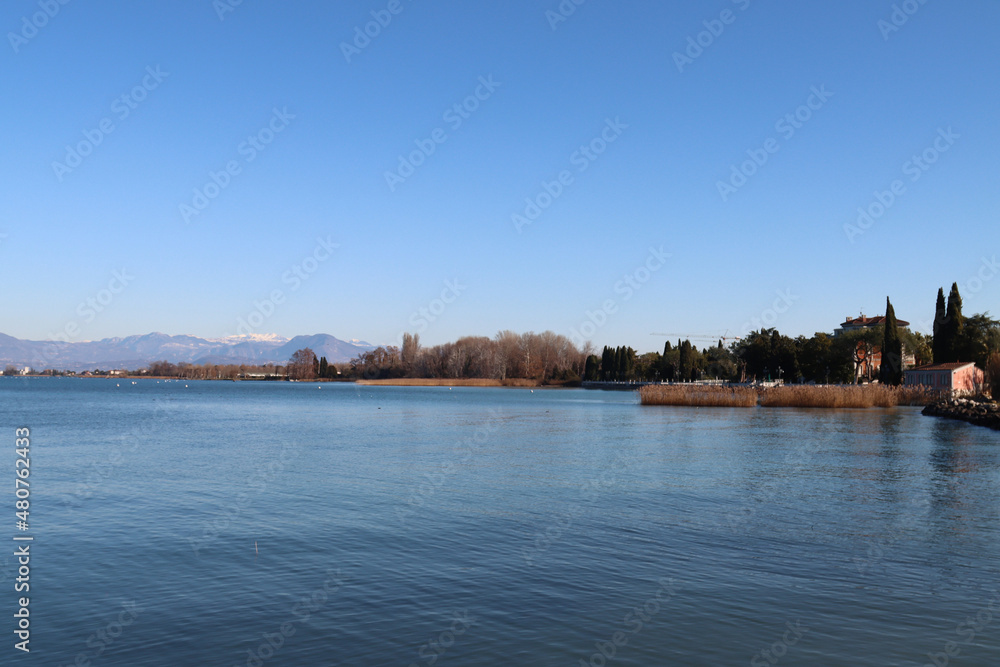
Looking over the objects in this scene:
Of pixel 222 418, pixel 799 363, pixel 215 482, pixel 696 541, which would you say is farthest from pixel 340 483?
pixel 799 363

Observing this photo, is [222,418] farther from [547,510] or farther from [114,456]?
[547,510]

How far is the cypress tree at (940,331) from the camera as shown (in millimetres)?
68688

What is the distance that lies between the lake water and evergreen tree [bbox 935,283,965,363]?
2001 inches

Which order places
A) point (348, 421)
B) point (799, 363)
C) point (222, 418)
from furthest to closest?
1. point (799, 363)
2. point (222, 418)
3. point (348, 421)

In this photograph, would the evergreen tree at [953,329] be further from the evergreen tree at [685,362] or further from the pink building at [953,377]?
the evergreen tree at [685,362]

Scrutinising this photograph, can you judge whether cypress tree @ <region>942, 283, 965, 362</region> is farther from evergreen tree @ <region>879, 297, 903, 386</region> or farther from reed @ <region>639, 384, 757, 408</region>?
reed @ <region>639, 384, 757, 408</region>

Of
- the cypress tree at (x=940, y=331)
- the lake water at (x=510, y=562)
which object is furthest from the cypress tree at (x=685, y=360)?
the lake water at (x=510, y=562)

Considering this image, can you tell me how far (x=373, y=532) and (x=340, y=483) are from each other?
609 centimetres

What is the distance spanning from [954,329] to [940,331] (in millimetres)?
1458

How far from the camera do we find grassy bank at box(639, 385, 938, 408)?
5556 cm

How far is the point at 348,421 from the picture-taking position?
45.9 m

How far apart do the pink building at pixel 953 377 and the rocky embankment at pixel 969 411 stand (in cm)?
1266

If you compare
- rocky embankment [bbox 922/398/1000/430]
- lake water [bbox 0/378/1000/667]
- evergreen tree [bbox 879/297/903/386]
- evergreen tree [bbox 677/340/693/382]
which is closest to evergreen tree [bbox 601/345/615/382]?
evergreen tree [bbox 677/340/693/382]

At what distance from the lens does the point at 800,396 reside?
190 feet
